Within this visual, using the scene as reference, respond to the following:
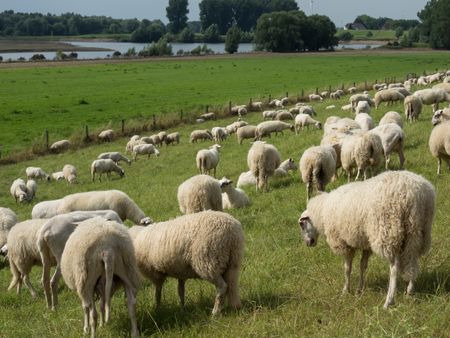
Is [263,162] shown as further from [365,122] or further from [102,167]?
[102,167]

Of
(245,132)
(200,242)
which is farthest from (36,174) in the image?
Answer: (200,242)

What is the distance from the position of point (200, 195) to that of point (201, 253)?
4908mm

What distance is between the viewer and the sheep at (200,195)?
12.4m

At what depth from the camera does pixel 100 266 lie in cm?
745

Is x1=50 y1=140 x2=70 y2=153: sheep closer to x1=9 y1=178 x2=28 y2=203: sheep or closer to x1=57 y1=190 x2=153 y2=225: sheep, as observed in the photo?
x1=9 y1=178 x2=28 y2=203: sheep

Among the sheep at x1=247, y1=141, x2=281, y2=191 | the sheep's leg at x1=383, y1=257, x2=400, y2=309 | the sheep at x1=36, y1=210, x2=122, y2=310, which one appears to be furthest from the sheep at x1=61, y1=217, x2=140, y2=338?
the sheep at x1=247, y1=141, x2=281, y2=191

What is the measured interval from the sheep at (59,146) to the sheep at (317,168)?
805 inches

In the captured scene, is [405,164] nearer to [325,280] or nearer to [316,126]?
[325,280]

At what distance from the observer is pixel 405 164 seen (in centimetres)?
1549

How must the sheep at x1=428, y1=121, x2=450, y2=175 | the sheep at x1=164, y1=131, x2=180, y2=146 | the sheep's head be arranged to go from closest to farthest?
1. the sheep's head
2. the sheep at x1=428, y1=121, x2=450, y2=175
3. the sheep at x1=164, y1=131, x2=180, y2=146

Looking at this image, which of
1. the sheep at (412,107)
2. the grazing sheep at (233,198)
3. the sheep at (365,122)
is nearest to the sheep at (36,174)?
the grazing sheep at (233,198)

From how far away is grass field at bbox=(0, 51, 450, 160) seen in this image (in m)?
39.5

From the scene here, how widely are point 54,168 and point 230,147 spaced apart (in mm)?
8252

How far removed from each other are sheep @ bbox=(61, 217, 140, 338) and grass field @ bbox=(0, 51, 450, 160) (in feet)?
79.2
